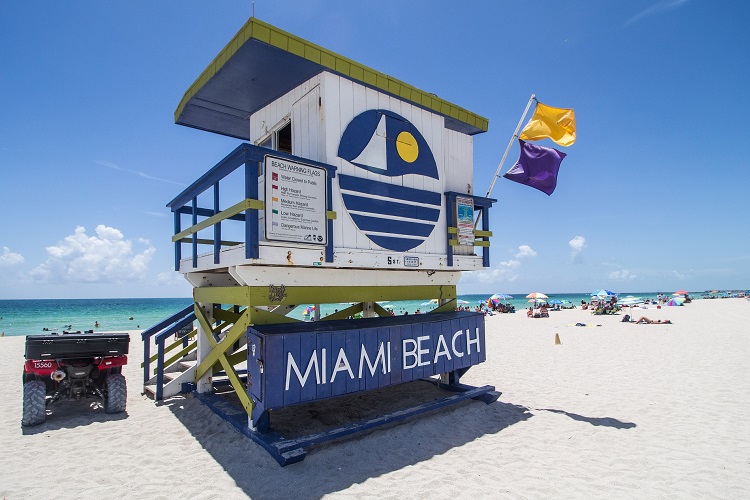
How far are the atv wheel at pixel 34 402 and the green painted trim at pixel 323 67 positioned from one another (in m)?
5.65

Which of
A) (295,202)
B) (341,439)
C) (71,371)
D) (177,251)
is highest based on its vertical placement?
(295,202)

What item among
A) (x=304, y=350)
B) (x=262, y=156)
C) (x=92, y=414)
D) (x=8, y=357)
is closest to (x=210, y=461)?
(x=304, y=350)

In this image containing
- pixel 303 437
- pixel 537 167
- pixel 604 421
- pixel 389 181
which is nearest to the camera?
pixel 303 437

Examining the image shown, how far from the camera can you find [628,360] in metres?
12.4

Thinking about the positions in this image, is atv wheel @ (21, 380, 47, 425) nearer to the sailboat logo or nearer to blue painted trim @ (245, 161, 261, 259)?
blue painted trim @ (245, 161, 261, 259)

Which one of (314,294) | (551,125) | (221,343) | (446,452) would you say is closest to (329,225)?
(314,294)

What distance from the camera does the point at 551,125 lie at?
8391mm

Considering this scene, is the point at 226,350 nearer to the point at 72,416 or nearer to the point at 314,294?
the point at 314,294

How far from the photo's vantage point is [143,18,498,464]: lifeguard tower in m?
5.38

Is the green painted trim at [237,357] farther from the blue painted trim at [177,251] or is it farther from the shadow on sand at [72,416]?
the blue painted trim at [177,251]

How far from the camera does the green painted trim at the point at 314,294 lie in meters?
5.73

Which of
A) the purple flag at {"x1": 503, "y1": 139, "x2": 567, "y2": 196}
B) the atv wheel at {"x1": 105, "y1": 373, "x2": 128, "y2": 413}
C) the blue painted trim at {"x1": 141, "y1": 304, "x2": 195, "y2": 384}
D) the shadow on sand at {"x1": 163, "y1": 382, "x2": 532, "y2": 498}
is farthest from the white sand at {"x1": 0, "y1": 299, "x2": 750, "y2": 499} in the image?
the purple flag at {"x1": 503, "y1": 139, "x2": 567, "y2": 196}

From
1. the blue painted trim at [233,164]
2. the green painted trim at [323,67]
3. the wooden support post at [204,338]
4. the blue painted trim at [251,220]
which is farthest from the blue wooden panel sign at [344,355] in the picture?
the green painted trim at [323,67]

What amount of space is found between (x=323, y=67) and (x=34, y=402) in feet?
23.9
